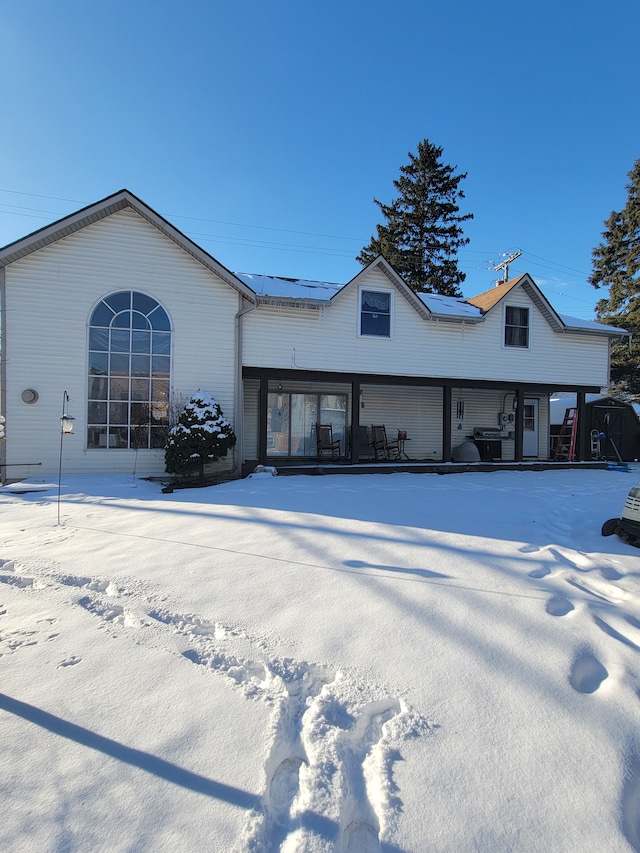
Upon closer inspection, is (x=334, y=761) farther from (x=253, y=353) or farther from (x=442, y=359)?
(x=442, y=359)

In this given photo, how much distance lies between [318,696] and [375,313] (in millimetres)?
11594

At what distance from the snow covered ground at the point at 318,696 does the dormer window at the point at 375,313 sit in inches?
345

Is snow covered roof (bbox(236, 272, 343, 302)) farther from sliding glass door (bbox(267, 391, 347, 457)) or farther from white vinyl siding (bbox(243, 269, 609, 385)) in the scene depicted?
sliding glass door (bbox(267, 391, 347, 457))

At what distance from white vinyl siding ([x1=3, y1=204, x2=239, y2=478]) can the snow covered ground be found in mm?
6114

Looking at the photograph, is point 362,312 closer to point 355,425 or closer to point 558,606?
point 355,425

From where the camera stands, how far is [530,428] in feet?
56.7

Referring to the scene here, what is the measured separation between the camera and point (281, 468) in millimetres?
11422

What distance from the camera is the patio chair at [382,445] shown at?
15.4m

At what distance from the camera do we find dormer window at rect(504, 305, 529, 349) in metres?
14.3

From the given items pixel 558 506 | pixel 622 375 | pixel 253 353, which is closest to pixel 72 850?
pixel 558 506

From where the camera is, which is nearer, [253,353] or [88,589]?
[88,589]

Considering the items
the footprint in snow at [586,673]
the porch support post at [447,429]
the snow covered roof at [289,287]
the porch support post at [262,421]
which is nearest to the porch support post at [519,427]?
the porch support post at [447,429]

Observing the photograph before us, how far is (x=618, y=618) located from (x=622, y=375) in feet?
86.6

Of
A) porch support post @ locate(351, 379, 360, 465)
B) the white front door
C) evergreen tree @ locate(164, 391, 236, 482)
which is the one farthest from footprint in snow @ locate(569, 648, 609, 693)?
the white front door
